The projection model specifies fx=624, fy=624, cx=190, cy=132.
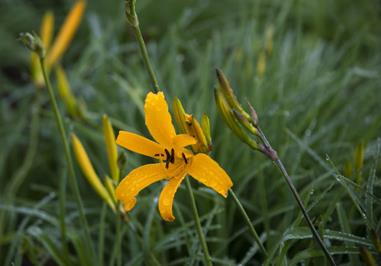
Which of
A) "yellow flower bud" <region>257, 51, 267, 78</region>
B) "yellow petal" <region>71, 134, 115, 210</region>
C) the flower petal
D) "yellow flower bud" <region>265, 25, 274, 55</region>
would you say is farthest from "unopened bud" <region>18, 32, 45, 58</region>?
"yellow flower bud" <region>265, 25, 274, 55</region>

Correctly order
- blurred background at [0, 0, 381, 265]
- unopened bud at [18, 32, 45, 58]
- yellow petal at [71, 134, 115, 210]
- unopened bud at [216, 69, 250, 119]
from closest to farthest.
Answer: unopened bud at [216, 69, 250, 119]
unopened bud at [18, 32, 45, 58]
yellow petal at [71, 134, 115, 210]
blurred background at [0, 0, 381, 265]

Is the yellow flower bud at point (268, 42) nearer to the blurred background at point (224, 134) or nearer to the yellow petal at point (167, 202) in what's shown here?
the blurred background at point (224, 134)

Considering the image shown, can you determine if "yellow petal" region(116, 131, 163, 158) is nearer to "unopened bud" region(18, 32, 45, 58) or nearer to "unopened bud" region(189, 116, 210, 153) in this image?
"unopened bud" region(189, 116, 210, 153)

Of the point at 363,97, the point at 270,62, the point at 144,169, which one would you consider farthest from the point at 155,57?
the point at 144,169

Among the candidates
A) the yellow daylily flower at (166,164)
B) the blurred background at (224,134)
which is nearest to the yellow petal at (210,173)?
the yellow daylily flower at (166,164)

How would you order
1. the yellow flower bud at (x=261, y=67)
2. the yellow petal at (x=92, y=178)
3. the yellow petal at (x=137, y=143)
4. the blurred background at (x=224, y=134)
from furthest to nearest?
the yellow flower bud at (x=261, y=67) < the blurred background at (x=224, y=134) < the yellow petal at (x=92, y=178) < the yellow petal at (x=137, y=143)
